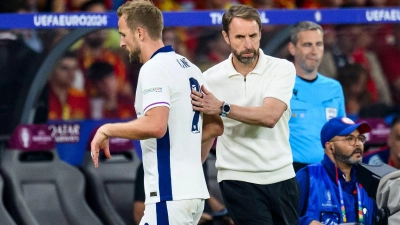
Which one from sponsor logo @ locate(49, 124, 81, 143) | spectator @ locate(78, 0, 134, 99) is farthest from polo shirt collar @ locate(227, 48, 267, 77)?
spectator @ locate(78, 0, 134, 99)

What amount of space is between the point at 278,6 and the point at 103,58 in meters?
2.32

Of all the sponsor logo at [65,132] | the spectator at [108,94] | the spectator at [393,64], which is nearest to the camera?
the sponsor logo at [65,132]

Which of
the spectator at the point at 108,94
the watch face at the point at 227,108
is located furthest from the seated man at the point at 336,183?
the spectator at the point at 108,94

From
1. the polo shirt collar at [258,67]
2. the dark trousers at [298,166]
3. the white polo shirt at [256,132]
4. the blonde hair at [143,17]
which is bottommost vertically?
the dark trousers at [298,166]

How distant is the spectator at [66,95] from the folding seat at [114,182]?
62 cm

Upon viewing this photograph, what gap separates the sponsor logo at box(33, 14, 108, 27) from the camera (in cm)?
762

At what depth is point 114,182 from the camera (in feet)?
26.9

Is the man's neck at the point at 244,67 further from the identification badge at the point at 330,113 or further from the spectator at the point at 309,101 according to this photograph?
the identification badge at the point at 330,113

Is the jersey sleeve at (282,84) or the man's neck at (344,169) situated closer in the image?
the jersey sleeve at (282,84)

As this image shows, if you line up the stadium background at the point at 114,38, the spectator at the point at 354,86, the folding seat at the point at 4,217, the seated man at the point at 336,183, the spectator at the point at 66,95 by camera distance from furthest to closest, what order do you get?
the spectator at the point at 354,86
the spectator at the point at 66,95
the stadium background at the point at 114,38
the folding seat at the point at 4,217
the seated man at the point at 336,183

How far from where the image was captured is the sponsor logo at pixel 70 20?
762cm

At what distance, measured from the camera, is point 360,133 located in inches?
257

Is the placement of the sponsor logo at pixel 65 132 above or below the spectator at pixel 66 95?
below

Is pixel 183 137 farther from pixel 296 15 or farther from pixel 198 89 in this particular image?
pixel 296 15
